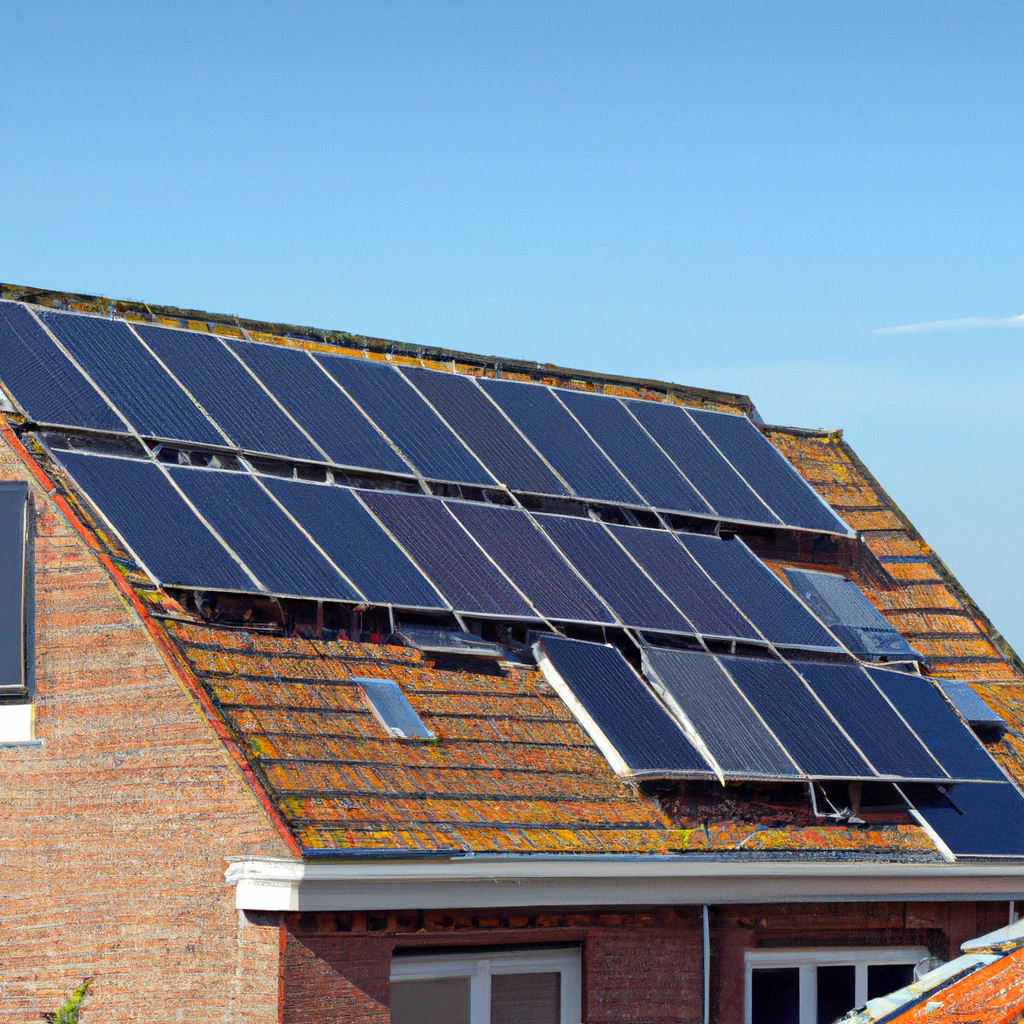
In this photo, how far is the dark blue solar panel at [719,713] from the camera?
1513 centimetres

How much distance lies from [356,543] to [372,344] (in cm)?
557

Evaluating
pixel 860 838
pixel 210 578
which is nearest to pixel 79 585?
pixel 210 578


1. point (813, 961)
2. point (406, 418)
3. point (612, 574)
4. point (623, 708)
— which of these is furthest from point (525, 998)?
point (406, 418)

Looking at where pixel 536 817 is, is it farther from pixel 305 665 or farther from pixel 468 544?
pixel 468 544

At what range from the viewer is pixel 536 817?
43.5ft

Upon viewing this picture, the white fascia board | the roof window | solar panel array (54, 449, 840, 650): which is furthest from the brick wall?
solar panel array (54, 449, 840, 650)

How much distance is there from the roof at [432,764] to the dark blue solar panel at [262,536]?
454mm

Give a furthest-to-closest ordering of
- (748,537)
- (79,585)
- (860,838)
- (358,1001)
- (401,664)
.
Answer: (748,537) < (860,838) < (401,664) < (79,585) < (358,1001)

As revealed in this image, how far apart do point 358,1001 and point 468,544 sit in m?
5.56

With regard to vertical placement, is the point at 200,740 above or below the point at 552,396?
below

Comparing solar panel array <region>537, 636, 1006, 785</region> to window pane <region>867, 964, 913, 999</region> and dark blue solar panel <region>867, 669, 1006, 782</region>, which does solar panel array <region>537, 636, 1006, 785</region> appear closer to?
dark blue solar panel <region>867, 669, 1006, 782</region>

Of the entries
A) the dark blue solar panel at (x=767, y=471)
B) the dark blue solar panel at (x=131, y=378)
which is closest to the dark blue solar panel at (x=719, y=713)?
the dark blue solar panel at (x=767, y=471)

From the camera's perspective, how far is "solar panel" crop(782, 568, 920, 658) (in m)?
18.9

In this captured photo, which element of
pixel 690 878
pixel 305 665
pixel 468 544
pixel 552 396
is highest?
pixel 552 396
